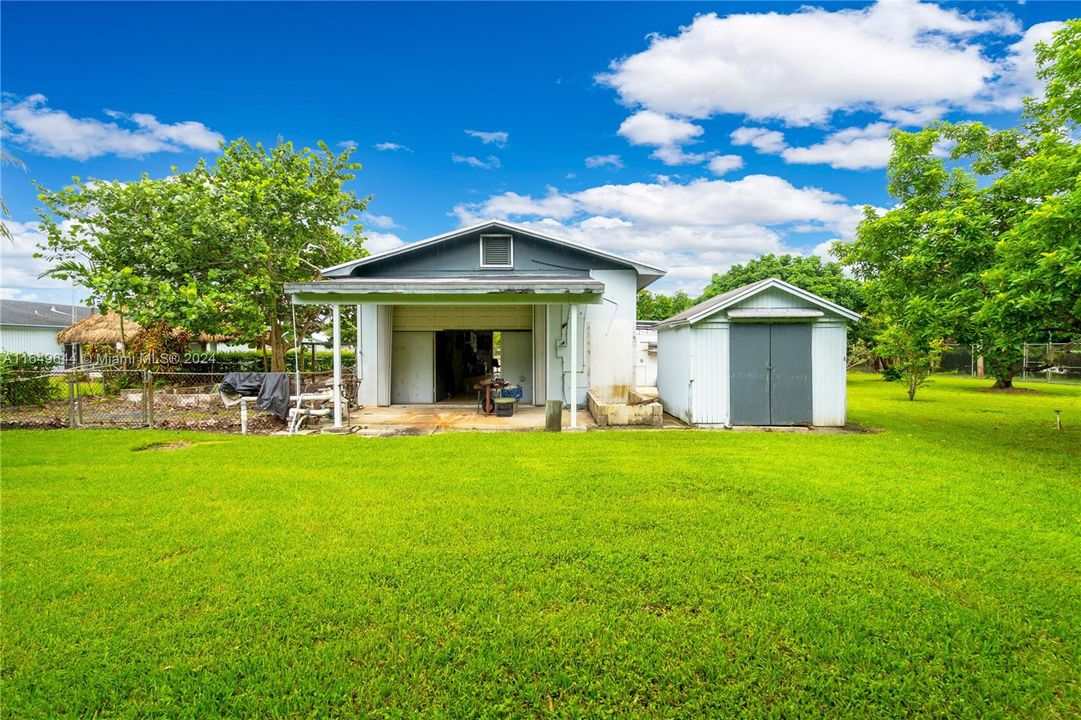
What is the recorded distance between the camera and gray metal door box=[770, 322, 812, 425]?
977 centimetres

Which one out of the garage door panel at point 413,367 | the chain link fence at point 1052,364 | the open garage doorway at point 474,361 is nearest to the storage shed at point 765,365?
the open garage doorway at point 474,361

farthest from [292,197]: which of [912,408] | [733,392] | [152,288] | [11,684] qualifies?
[912,408]

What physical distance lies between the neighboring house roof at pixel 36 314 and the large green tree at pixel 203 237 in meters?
17.0

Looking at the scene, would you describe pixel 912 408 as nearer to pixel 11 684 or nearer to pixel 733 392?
pixel 733 392

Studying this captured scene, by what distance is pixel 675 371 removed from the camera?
11.2 metres

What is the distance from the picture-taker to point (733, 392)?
9836mm

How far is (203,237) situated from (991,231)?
18.9 metres

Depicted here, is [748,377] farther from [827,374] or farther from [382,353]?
[382,353]

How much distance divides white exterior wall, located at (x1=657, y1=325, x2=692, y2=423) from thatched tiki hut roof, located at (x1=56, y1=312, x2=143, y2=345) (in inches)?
812

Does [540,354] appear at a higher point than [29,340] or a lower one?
lower

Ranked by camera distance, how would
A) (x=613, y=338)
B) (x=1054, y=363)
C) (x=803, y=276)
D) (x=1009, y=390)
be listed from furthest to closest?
(x=803, y=276), (x=1054, y=363), (x=1009, y=390), (x=613, y=338)

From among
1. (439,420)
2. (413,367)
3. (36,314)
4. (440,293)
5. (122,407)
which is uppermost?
(36,314)

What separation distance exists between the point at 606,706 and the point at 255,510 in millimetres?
4108

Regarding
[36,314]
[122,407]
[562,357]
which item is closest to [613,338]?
[562,357]
